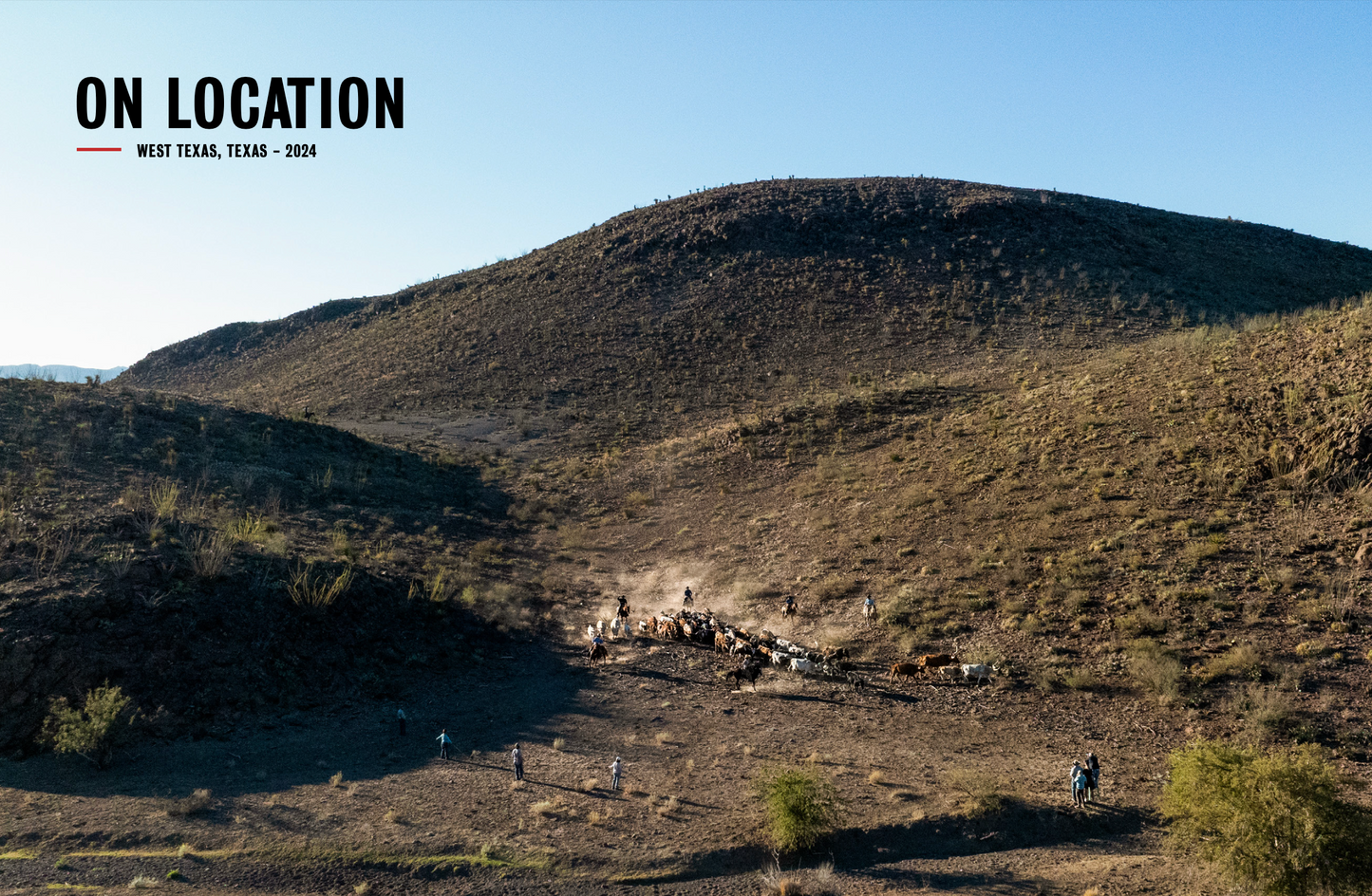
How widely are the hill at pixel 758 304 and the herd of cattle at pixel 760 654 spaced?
25804mm

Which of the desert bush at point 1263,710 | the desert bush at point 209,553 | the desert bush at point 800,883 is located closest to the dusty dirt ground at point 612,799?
the desert bush at point 800,883

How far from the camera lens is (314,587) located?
22.6 metres

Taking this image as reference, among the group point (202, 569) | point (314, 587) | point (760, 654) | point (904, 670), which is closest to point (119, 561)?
point (202, 569)

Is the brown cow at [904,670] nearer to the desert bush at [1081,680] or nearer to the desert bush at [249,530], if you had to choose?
the desert bush at [1081,680]

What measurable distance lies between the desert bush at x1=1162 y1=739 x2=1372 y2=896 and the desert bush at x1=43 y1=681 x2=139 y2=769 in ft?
67.6

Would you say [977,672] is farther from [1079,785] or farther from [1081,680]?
[1079,785]

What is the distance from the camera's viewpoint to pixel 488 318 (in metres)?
69.1

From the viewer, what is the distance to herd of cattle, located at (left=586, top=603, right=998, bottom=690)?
65.9 ft

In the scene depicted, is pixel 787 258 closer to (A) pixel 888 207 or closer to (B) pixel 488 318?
(A) pixel 888 207

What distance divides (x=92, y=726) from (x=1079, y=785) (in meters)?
19.7

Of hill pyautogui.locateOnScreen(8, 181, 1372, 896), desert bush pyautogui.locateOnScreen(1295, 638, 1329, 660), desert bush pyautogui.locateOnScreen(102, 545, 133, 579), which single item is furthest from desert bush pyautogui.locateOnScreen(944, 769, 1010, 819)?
desert bush pyautogui.locateOnScreen(102, 545, 133, 579)

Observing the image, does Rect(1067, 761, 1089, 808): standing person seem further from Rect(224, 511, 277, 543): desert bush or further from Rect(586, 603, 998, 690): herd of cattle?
Rect(224, 511, 277, 543): desert bush

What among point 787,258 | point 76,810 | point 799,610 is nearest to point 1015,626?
point 799,610

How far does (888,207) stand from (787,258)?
15348 millimetres
